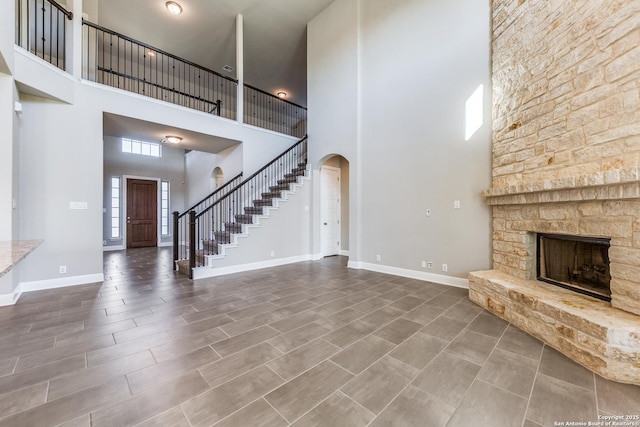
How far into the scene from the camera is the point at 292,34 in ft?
22.3

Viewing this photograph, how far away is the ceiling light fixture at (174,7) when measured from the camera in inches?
221

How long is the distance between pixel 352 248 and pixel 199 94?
702 cm

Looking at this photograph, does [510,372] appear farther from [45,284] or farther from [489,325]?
[45,284]

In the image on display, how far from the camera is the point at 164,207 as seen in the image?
945 cm

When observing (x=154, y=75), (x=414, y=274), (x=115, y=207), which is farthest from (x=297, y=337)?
(x=154, y=75)

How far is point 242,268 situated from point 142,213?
600 cm

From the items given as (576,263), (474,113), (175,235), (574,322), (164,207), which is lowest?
(574,322)

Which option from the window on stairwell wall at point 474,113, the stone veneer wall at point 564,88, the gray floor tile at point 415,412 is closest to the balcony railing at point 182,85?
the window on stairwell wall at point 474,113

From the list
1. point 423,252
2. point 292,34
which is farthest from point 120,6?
point 423,252

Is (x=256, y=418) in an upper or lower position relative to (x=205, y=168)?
lower

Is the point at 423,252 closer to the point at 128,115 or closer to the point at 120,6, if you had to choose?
the point at 128,115

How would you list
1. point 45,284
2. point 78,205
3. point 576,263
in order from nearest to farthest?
1. point 576,263
2. point 45,284
3. point 78,205

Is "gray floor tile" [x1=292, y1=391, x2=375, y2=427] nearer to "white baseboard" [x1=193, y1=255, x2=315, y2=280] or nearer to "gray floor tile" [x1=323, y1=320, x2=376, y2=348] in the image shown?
"gray floor tile" [x1=323, y1=320, x2=376, y2=348]

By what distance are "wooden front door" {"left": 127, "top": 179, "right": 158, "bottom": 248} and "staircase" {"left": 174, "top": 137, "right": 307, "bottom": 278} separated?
8.40 ft
